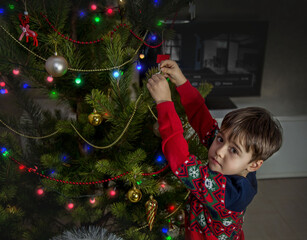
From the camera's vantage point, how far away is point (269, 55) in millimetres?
2031

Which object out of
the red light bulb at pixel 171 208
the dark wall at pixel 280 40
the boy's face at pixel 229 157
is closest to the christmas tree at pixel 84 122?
the red light bulb at pixel 171 208

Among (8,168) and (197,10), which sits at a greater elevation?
(197,10)

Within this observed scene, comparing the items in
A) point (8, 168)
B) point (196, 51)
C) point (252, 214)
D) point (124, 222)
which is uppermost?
point (196, 51)

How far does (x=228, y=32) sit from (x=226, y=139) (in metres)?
1.40

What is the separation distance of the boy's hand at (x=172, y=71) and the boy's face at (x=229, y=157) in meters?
0.20

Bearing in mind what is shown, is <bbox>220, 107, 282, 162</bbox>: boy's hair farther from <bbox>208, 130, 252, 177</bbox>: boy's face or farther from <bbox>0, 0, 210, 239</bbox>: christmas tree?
<bbox>0, 0, 210, 239</bbox>: christmas tree

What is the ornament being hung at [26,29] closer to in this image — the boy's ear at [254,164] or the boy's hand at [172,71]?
the boy's hand at [172,71]

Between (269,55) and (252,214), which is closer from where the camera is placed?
(252,214)

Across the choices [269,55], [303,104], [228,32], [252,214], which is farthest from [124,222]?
[303,104]

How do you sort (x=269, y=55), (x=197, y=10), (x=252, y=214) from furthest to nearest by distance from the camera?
(x=269, y=55) < (x=197, y=10) < (x=252, y=214)

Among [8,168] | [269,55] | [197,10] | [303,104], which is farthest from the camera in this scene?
[303,104]

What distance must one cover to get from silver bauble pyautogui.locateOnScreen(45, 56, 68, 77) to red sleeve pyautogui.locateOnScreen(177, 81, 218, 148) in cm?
33

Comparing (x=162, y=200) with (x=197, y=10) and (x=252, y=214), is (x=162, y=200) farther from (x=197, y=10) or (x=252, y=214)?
(x=197, y=10)

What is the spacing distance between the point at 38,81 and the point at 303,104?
1977 mm
